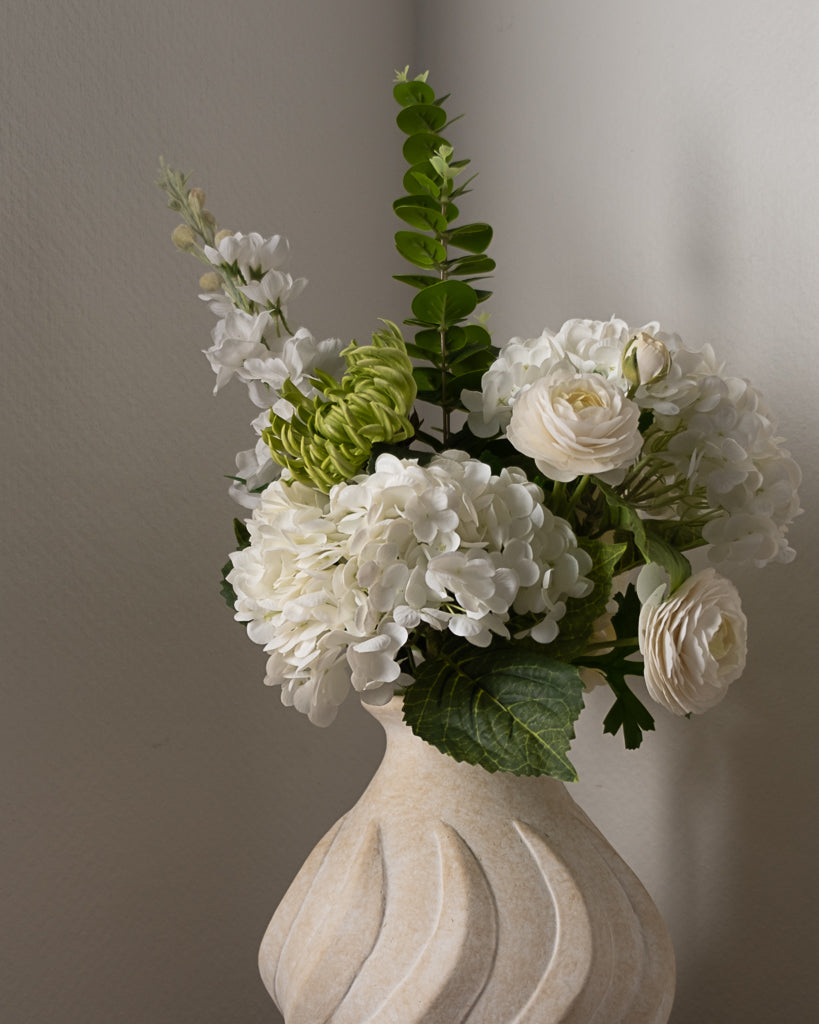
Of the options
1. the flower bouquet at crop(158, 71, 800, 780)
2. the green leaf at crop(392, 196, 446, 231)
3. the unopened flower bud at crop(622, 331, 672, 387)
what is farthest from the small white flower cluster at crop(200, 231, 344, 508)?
the unopened flower bud at crop(622, 331, 672, 387)

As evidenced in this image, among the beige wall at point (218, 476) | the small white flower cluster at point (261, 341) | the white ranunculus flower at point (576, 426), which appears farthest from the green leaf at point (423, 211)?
the beige wall at point (218, 476)

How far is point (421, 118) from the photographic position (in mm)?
815

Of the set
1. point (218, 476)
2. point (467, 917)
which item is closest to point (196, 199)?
point (218, 476)

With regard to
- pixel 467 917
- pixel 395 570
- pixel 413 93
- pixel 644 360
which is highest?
pixel 413 93

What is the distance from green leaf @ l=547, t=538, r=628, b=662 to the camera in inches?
27.0

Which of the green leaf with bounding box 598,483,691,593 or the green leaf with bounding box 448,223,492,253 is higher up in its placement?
the green leaf with bounding box 448,223,492,253

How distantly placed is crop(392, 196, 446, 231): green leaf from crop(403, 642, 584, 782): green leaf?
365mm

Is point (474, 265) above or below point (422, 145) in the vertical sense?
below

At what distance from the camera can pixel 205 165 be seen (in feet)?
3.55

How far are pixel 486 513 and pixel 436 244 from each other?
273 millimetres

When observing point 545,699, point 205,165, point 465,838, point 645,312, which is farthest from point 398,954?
point 205,165

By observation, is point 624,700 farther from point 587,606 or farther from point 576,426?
point 576,426

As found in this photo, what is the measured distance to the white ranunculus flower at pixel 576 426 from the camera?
2.08ft

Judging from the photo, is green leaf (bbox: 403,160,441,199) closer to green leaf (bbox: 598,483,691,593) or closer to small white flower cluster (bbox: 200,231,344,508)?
small white flower cluster (bbox: 200,231,344,508)
